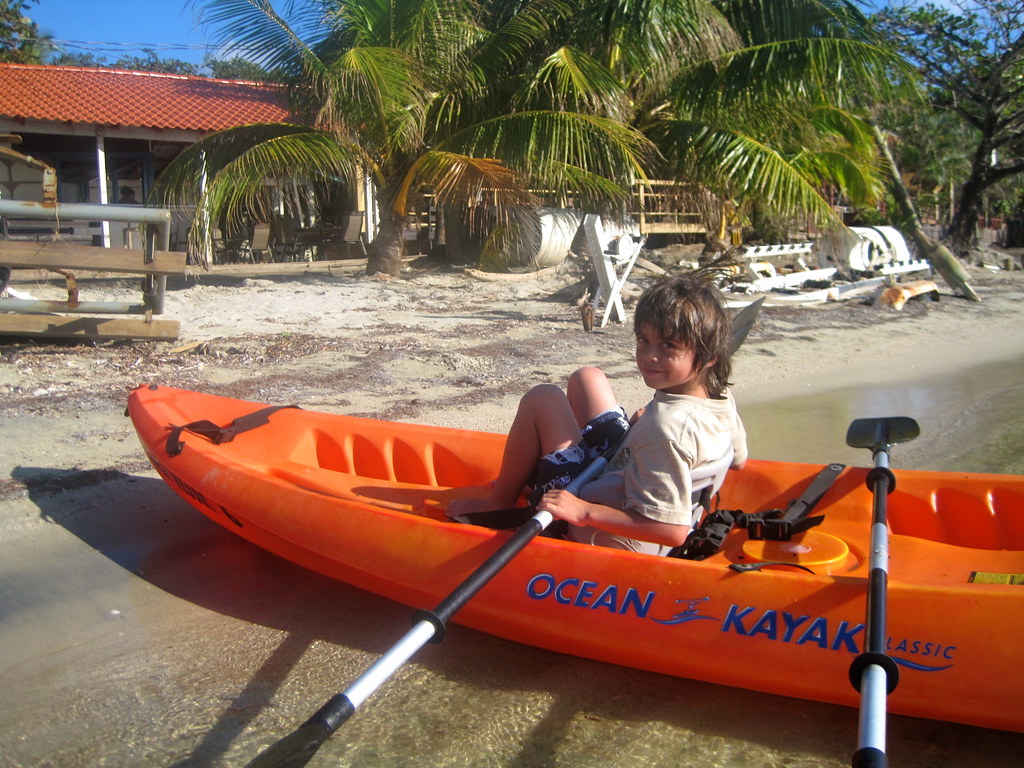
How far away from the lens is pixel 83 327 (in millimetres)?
6469

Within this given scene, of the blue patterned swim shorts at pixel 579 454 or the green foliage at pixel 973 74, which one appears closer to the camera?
the blue patterned swim shorts at pixel 579 454

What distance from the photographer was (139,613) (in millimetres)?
3141

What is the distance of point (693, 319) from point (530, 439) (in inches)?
32.1

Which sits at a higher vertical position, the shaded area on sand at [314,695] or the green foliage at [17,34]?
the green foliage at [17,34]

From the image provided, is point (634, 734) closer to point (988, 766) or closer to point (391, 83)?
point (988, 766)

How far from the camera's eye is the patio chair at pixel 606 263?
870cm

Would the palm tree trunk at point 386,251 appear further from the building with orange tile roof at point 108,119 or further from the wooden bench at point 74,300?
the wooden bench at point 74,300

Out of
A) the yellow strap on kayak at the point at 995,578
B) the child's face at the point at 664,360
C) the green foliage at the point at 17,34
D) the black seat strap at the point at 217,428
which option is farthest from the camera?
the green foliage at the point at 17,34

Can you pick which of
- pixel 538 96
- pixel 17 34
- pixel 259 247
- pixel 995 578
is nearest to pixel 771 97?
pixel 538 96

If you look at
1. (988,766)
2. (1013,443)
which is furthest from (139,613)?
(1013,443)

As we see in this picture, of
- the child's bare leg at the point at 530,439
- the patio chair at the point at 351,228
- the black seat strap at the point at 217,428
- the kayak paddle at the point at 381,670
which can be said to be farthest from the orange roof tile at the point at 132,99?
the kayak paddle at the point at 381,670

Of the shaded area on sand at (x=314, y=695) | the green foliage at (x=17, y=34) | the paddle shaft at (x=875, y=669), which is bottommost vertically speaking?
the shaded area on sand at (x=314, y=695)

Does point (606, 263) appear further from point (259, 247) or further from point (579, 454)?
point (259, 247)

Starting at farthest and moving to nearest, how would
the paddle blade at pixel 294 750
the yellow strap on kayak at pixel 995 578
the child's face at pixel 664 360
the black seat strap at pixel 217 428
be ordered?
the black seat strap at pixel 217 428
the yellow strap on kayak at pixel 995 578
the child's face at pixel 664 360
the paddle blade at pixel 294 750
